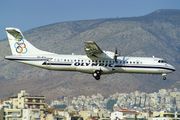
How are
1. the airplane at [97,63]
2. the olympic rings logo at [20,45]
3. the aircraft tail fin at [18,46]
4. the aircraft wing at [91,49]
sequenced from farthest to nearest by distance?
the olympic rings logo at [20,45]
the aircraft tail fin at [18,46]
the airplane at [97,63]
the aircraft wing at [91,49]

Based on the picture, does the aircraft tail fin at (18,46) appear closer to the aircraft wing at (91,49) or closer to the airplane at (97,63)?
the airplane at (97,63)

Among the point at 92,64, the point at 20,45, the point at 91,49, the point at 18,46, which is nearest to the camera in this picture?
the point at 91,49

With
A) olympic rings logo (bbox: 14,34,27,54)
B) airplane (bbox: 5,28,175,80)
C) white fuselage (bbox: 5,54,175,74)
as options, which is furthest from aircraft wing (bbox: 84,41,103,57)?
olympic rings logo (bbox: 14,34,27,54)

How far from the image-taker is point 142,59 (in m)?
55.0

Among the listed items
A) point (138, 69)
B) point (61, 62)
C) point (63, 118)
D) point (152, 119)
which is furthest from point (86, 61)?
point (152, 119)

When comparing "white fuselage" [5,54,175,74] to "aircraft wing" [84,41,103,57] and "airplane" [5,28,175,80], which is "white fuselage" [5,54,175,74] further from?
"aircraft wing" [84,41,103,57]

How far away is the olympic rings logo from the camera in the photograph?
5600 centimetres

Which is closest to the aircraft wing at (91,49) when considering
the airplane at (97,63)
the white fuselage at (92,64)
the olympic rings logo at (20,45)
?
the airplane at (97,63)

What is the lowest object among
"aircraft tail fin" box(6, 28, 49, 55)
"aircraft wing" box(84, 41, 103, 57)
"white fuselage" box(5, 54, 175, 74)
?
"white fuselage" box(5, 54, 175, 74)

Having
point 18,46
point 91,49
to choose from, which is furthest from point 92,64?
point 18,46

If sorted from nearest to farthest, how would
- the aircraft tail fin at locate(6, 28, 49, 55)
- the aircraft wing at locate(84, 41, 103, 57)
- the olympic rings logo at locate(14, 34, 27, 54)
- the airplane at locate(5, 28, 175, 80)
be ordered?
1. the aircraft wing at locate(84, 41, 103, 57)
2. the airplane at locate(5, 28, 175, 80)
3. the aircraft tail fin at locate(6, 28, 49, 55)
4. the olympic rings logo at locate(14, 34, 27, 54)

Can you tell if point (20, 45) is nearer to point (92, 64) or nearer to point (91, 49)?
point (92, 64)

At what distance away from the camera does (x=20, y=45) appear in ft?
185

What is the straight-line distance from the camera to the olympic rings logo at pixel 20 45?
184 feet
